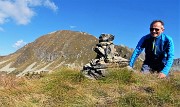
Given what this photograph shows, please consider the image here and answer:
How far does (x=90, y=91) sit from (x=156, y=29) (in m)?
3.65

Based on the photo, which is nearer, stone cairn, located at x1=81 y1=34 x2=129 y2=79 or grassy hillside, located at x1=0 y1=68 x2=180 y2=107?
grassy hillside, located at x1=0 y1=68 x2=180 y2=107

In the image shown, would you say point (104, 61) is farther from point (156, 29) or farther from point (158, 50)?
point (156, 29)

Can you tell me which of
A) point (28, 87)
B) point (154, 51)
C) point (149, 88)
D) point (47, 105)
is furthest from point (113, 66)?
point (47, 105)

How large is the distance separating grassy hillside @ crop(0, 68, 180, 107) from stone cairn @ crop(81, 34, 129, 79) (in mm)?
586

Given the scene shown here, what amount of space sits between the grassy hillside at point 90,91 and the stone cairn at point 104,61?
59 centimetres

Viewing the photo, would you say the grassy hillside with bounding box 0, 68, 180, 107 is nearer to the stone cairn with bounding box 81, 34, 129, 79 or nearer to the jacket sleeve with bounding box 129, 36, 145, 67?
the stone cairn with bounding box 81, 34, 129, 79

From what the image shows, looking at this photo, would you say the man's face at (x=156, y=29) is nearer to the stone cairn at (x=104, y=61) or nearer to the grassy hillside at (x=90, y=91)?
the grassy hillside at (x=90, y=91)

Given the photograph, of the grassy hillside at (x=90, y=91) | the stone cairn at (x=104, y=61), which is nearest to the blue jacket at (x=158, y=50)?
the grassy hillside at (x=90, y=91)

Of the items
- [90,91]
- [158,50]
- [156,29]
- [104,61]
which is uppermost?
[156,29]

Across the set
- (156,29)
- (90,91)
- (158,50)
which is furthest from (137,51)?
(90,91)

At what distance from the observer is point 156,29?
484 inches

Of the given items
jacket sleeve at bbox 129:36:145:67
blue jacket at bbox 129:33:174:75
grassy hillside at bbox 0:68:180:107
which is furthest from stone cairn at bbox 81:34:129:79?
blue jacket at bbox 129:33:174:75

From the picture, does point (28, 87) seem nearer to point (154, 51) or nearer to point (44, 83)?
point (44, 83)

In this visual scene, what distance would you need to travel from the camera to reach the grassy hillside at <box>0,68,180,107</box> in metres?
9.11
